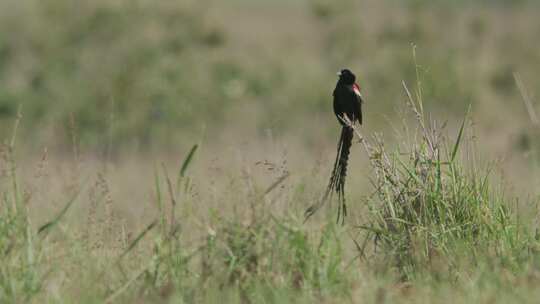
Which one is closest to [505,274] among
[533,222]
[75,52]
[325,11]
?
[533,222]

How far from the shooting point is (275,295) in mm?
3750

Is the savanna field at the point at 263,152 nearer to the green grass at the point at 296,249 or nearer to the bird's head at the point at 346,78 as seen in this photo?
the green grass at the point at 296,249

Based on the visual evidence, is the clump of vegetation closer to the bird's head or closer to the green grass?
the green grass

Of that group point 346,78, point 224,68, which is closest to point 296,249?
point 346,78

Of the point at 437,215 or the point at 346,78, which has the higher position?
the point at 346,78

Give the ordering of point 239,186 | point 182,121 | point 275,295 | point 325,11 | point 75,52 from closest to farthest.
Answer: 1. point 275,295
2. point 239,186
3. point 182,121
4. point 75,52
5. point 325,11

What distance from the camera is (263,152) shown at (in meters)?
12.8

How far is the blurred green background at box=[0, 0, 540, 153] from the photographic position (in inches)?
651

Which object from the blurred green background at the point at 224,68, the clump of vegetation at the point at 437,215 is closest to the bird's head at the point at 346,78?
the clump of vegetation at the point at 437,215

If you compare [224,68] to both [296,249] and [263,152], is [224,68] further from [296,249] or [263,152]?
[296,249]

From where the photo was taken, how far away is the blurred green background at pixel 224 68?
54.3ft

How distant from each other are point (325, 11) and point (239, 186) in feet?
62.1

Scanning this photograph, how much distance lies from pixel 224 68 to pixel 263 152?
21.4 feet

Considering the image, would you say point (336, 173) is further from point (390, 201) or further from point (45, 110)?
point (45, 110)
